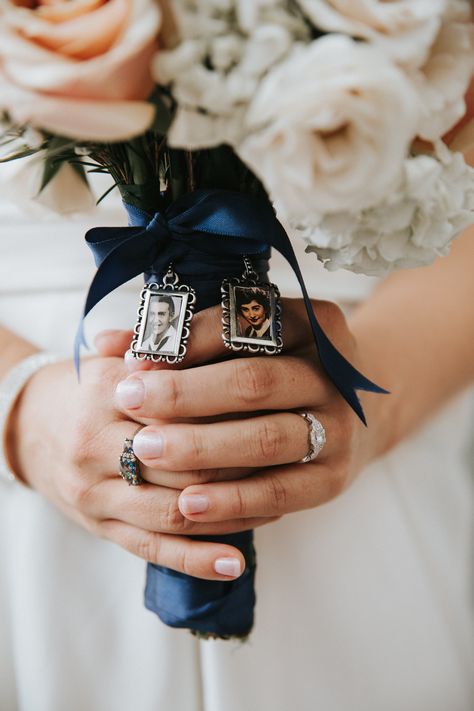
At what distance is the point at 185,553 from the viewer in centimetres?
64

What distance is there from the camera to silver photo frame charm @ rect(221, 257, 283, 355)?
0.57m

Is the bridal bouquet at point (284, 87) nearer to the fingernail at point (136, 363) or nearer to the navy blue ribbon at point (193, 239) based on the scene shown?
the navy blue ribbon at point (193, 239)

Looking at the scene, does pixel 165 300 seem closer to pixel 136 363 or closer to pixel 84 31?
pixel 136 363

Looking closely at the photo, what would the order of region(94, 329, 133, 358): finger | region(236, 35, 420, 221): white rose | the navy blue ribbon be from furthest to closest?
region(94, 329, 133, 358): finger < the navy blue ribbon < region(236, 35, 420, 221): white rose

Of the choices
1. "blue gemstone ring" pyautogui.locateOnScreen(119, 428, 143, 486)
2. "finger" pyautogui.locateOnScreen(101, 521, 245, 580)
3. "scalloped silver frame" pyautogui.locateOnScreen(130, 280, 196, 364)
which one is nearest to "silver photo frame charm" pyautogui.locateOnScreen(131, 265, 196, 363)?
"scalloped silver frame" pyautogui.locateOnScreen(130, 280, 196, 364)

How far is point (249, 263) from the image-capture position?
606mm

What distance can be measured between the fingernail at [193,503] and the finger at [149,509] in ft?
0.09

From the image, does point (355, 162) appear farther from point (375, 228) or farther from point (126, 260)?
point (126, 260)

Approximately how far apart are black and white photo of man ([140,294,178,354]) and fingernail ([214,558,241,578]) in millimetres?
236

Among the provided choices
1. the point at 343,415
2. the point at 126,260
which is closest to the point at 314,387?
the point at 343,415

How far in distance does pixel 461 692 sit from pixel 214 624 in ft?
1.35

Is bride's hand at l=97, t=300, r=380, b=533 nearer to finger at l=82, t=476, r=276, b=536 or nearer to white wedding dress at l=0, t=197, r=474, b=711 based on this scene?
finger at l=82, t=476, r=276, b=536

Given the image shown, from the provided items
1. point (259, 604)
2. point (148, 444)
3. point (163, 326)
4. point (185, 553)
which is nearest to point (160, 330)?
point (163, 326)

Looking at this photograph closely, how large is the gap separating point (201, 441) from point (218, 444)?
2cm
